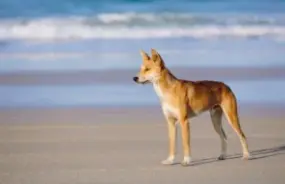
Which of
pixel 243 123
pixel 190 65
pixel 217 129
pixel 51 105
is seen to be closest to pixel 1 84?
pixel 51 105

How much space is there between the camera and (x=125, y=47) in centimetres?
1588

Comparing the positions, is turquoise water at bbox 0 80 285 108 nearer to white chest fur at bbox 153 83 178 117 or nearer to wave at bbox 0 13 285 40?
white chest fur at bbox 153 83 178 117

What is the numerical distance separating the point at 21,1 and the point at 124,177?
1320 centimetres

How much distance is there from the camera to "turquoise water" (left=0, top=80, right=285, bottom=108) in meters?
11.2

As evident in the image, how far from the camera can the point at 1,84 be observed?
1276 cm

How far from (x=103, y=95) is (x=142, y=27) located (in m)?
6.58

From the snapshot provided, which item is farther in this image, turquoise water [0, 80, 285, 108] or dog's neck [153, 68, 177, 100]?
turquoise water [0, 80, 285, 108]

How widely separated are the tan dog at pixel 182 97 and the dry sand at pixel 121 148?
0.36m

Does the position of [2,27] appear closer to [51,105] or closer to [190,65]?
[190,65]

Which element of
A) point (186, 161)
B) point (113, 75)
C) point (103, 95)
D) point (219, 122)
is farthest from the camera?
point (113, 75)

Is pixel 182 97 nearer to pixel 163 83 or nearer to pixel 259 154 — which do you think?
pixel 163 83

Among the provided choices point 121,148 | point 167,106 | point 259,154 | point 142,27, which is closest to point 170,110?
point 167,106

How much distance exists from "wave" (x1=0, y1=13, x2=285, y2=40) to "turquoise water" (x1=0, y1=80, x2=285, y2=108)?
16.2 feet

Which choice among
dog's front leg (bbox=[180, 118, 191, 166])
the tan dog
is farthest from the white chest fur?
dog's front leg (bbox=[180, 118, 191, 166])
